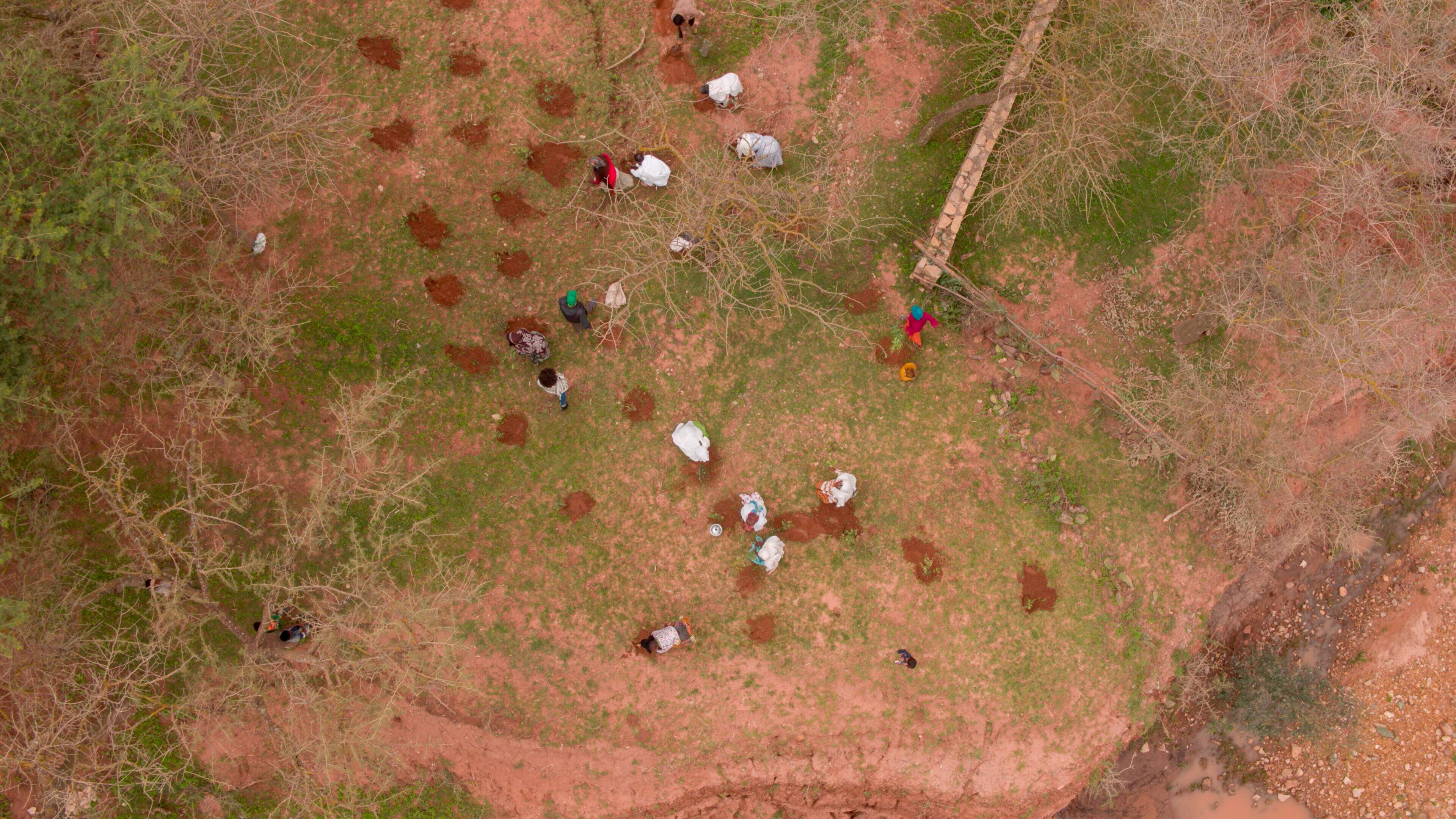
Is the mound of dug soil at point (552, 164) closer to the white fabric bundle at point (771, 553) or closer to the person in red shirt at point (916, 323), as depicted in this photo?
the person in red shirt at point (916, 323)

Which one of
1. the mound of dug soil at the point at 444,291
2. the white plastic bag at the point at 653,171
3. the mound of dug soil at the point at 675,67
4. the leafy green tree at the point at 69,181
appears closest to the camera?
the leafy green tree at the point at 69,181

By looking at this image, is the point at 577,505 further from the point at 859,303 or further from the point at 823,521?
the point at 859,303

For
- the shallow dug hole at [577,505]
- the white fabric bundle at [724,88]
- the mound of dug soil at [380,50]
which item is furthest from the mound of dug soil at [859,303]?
the mound of dug soil at [380,50]

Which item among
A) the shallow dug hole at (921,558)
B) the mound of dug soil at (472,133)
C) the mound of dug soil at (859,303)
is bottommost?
the shallow dug hole at (921,558)

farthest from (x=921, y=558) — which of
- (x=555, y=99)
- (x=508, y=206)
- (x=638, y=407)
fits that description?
(x=555, y=99)

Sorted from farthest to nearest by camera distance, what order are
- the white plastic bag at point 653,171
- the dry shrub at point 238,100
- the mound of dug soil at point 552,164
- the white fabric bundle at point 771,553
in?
1. the mound of dug soil at point 552,164
2. the white plastic bag at point 653,171
3. the white fabric bundle at point 771,553
4. the dry shrub at point 238,100

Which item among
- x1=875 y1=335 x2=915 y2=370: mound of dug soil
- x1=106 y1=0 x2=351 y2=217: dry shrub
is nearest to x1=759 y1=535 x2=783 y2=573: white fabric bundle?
x1=875 y1=335 x2=915 y2=370: mound of dug soil
